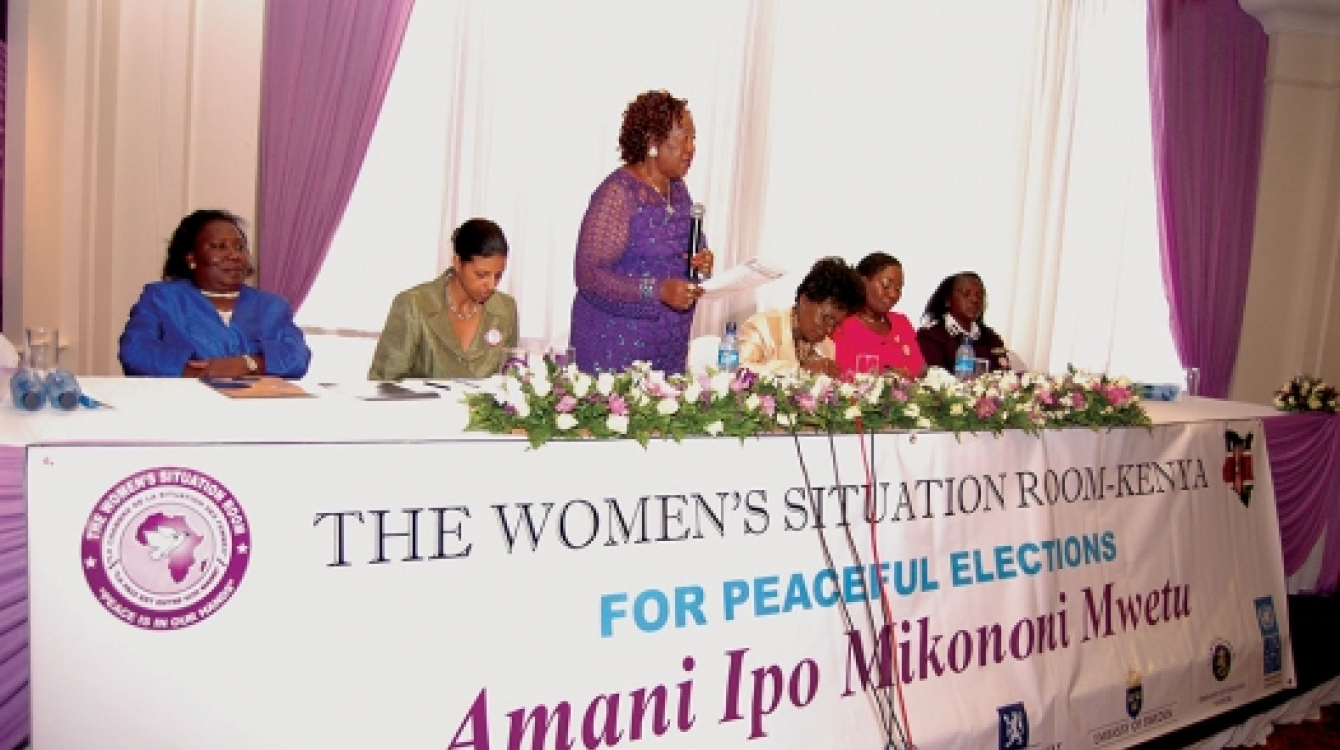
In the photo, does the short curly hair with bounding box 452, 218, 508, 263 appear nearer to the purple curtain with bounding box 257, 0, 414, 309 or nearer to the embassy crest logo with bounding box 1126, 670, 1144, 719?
the purple curtain with bounding box 257, 0, 414, 309

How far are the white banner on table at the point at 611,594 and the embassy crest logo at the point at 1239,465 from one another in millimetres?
309

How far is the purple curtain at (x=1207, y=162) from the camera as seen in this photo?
6.50 meters

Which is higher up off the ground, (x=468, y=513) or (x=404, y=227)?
(x=404, y=227)

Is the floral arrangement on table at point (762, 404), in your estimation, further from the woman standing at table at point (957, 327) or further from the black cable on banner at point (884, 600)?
the woman standing at table at point (957, 327)

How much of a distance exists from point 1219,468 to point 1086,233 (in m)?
3.70

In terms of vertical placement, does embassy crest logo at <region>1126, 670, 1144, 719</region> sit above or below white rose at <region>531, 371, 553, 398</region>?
below

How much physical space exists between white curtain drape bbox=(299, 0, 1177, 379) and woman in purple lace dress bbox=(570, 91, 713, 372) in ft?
7.20

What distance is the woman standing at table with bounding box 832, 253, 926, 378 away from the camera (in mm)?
3682

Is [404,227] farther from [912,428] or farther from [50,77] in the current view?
[912,428]

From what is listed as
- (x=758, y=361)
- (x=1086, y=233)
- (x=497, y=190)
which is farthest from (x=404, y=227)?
(x=1086, y=233)

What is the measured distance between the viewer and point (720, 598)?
219 cm

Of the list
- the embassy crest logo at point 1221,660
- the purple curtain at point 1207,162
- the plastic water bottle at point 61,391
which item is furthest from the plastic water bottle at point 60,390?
the purple curtain at point 1207,162

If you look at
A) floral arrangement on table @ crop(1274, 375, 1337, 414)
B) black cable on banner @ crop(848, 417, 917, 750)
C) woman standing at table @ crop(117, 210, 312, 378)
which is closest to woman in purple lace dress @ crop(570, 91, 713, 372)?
black cable on banner @ crop(848, 417, 917, 750)

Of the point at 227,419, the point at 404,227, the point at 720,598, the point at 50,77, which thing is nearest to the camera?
the point at 227,419
